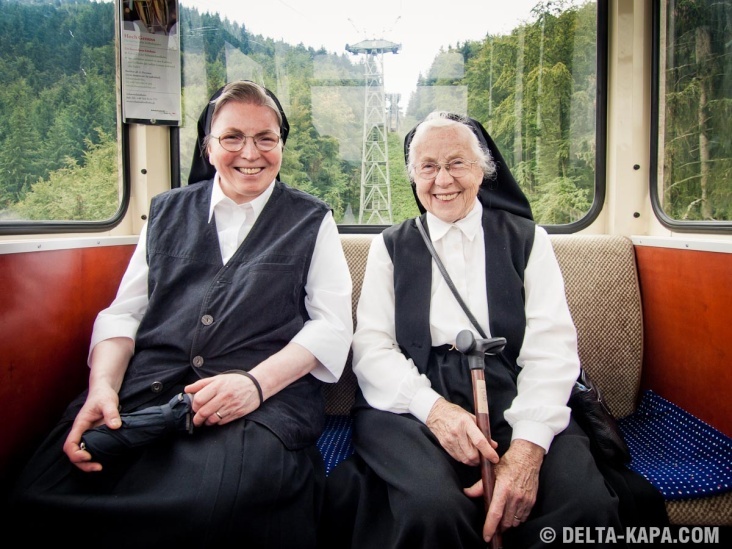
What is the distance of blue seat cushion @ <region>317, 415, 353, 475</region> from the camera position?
1.86 meters

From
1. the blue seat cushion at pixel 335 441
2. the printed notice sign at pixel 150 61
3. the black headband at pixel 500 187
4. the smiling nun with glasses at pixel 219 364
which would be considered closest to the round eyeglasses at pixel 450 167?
the black headband at pixel 500 187

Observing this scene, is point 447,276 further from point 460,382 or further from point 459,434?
point 459,434

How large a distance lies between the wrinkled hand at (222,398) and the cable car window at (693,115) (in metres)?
1.99

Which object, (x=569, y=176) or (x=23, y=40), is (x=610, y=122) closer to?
(x=569, y=176)

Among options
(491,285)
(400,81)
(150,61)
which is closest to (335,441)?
(491,285)

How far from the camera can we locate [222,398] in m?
1.56

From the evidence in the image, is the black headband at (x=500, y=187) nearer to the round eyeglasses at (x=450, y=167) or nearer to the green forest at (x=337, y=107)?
the round eyeglasses at (x=450, y=167)

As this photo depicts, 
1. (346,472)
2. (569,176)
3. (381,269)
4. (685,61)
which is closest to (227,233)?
(381,269)

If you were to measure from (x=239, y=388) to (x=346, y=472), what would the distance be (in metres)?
0.48

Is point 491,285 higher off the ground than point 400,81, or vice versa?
point 400,81

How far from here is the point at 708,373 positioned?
1.94 meters

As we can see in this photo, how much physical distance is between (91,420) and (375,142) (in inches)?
76.1

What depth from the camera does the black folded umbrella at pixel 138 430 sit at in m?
1.47

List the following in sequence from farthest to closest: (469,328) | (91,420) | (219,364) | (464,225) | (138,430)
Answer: (464,225) < (469,328) < (219,364) < (91,420) < (138,430)
